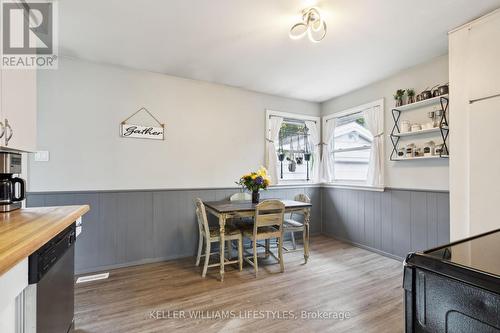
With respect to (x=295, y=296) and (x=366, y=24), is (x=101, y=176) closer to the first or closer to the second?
(x=295, y=296)

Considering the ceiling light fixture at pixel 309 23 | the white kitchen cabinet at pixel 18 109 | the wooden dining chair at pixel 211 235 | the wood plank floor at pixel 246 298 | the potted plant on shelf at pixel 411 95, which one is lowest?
the wood plank floor at pixel 246 298

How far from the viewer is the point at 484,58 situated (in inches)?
81.7

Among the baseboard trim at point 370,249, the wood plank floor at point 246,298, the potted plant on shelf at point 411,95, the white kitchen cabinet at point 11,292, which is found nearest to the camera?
the white kitchen cabinet at point 11,292

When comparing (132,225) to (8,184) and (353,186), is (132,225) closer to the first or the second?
(8,184)

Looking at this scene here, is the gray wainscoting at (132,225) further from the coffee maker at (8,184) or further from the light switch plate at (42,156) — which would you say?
the coffee maker at (8,184)

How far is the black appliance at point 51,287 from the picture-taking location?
1062 millimetres

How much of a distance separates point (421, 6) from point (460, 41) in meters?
0.66

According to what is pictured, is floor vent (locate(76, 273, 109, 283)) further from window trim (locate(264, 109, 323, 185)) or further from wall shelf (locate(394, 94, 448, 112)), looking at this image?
wall shelf (locate(394, 94, 448, 112))

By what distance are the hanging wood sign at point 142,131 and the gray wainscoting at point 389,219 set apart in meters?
3.09

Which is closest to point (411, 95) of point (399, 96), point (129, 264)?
point (399, 96)

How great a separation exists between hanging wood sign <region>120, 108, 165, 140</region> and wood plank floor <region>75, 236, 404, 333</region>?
169cm

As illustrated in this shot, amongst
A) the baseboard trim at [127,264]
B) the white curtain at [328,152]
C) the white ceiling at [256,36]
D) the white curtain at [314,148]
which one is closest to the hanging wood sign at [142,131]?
the white ceiling at [256,36]

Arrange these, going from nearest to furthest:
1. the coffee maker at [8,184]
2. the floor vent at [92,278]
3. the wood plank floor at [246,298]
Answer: the coffee maker at [8,184]
the wood plank floor at [246,298]
the floor vent at [92,278]

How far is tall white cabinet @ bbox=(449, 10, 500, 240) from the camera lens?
6.58ft
